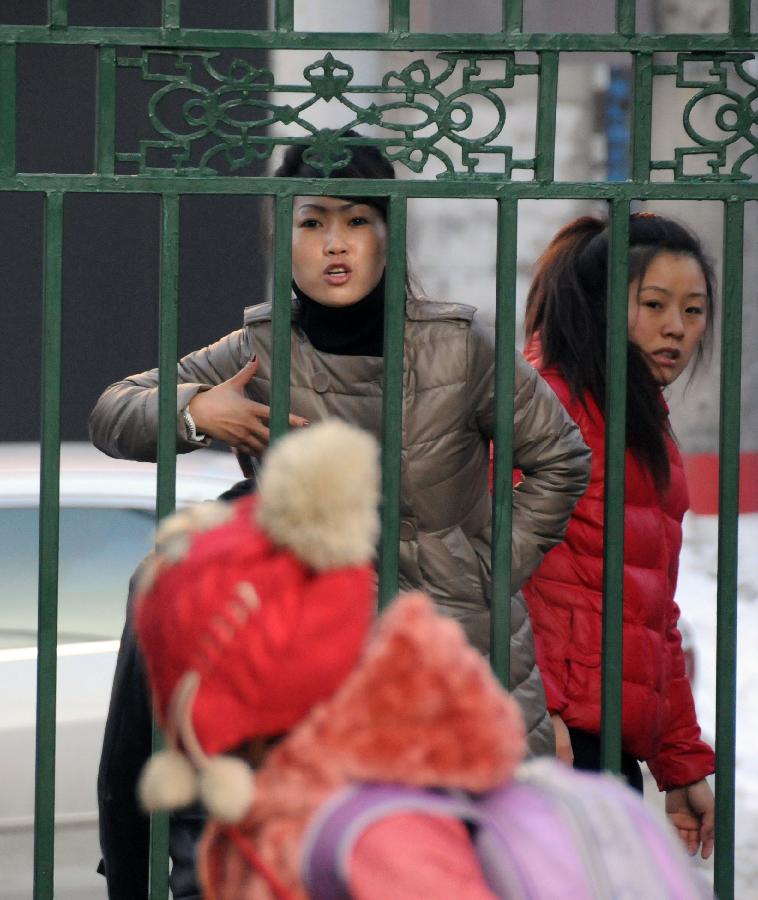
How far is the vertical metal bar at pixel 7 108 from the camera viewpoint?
247 cm


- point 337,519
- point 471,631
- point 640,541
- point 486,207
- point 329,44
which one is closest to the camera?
point 337,519

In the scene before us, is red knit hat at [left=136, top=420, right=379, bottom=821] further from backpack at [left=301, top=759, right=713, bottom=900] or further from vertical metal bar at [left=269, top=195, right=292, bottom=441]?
vertical metal bar at [left=269, top=195, right=292, bottom=441]

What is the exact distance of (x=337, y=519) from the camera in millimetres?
1488

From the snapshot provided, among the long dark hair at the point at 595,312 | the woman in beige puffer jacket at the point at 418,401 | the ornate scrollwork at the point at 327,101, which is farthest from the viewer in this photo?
the long dark hair at the point at 595,312

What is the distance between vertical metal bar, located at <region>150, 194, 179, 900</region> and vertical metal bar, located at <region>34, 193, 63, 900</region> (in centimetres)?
15

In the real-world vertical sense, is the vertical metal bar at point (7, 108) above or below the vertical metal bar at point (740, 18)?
below

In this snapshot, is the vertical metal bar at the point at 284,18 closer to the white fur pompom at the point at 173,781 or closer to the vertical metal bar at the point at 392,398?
the vertical metal bar at the point at 392,398

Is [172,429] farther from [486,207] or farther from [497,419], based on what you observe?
[486,207]

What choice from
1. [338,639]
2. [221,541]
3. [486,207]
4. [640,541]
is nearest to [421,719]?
[338,639]

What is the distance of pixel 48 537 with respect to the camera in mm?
2504

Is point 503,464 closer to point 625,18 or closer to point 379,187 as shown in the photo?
point 379,187

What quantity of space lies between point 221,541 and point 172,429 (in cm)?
103

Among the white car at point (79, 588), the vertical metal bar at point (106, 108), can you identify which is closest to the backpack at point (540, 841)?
the vertical metal bar at point (106, 108)

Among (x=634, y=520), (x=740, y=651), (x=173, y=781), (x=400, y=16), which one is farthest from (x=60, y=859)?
(x=740, y=651)
